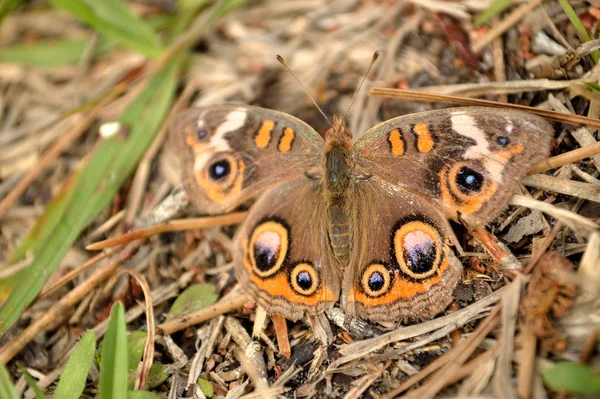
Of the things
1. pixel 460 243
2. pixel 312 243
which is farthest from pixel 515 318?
pixel 312 243

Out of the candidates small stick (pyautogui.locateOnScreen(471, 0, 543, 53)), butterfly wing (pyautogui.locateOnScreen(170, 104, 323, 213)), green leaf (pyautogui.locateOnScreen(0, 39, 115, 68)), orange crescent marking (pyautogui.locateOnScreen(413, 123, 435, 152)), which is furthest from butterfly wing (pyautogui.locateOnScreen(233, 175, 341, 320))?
green leaf (pyautogui.locateOnScreen(0, 39, 115, 68))

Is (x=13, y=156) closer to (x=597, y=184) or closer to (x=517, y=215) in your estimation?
(x=517, y=215)

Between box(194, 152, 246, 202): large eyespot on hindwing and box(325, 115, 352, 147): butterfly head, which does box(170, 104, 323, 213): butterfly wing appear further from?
box(325, 115, 352, 147): butterfly head

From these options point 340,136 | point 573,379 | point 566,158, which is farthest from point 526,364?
point 340,136

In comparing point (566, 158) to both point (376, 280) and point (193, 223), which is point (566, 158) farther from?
point (193, 223)

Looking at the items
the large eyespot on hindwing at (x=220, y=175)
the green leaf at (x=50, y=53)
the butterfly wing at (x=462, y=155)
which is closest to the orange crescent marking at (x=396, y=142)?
the butterfly wing at (x=462, y=155)

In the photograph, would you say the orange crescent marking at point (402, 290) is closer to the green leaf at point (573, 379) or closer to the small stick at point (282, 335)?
the small stick at point (282, 335)
